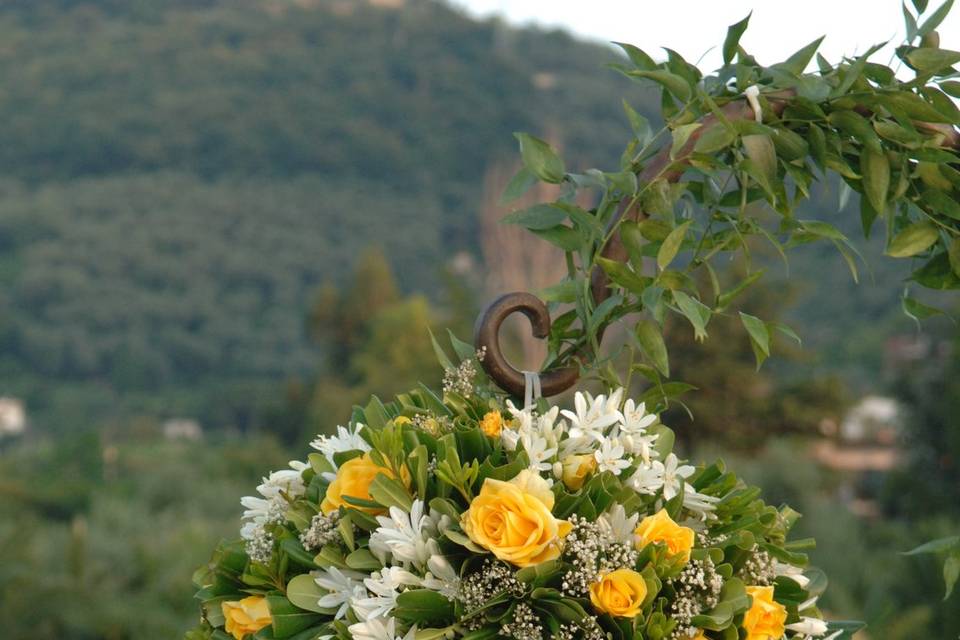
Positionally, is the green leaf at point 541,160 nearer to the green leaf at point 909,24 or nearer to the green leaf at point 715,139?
the green leaf at point 715,139

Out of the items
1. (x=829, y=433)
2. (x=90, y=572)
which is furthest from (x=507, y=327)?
(x=90, y=572)

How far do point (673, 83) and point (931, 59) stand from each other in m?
0.30

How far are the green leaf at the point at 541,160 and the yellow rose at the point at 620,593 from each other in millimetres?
501

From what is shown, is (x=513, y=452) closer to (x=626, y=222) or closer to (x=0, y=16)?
(x=626, y=222)

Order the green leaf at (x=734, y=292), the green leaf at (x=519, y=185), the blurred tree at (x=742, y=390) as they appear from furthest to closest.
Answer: the blurred tree at (x=742, y=390), the green leaf at (x=519, y=185), the green leaf at (x=734, y=292)

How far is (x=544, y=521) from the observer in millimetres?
1076

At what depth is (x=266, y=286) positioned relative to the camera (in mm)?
38094

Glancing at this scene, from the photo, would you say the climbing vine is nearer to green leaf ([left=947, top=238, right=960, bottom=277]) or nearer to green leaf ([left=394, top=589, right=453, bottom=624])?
green leaf ([left=947, top=238, right=960, bottom=277])

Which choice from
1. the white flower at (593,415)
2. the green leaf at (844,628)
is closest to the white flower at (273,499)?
the white flower at (593,415)

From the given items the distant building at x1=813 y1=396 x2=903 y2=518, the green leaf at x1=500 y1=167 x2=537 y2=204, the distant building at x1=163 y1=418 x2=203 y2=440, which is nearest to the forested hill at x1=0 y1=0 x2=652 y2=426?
the distant building at x1=163 y1=418 x2=203 y2=440

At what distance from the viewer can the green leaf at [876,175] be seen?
4.21 ft

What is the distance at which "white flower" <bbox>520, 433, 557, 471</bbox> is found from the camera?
1142 mm

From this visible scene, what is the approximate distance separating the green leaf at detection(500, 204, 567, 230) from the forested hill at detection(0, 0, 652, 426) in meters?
30.3

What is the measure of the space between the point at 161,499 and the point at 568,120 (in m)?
34.2
